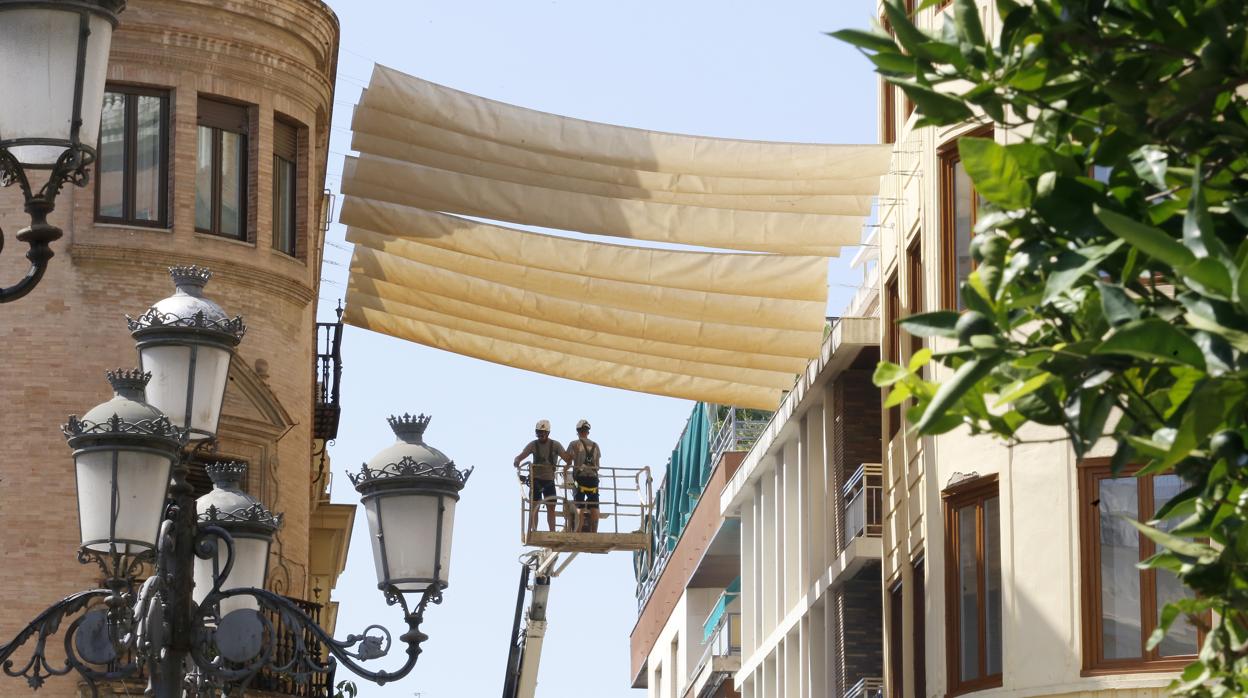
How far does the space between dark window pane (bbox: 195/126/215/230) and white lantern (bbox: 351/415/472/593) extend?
17.8m

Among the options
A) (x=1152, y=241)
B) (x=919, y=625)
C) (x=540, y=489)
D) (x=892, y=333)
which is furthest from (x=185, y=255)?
(x=1152, y=241)

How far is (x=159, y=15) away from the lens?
30047 mm

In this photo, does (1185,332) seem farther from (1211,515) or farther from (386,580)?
(386,580)

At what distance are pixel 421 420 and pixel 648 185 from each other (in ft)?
54.1

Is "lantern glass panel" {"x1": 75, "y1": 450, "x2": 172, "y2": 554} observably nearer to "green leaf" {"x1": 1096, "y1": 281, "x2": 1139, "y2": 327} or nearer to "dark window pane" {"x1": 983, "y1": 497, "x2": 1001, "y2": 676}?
"green leaf" {"x1": 1096, "y1": 281, "x2": 1139, "y2": 327}

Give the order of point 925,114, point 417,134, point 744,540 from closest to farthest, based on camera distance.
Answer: point 925,114 → point 417,134 → point 744,540

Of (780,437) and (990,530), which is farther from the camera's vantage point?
(780,437)

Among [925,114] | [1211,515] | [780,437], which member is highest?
[780,437]

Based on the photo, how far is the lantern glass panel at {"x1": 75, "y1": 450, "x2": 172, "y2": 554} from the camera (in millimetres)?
12297

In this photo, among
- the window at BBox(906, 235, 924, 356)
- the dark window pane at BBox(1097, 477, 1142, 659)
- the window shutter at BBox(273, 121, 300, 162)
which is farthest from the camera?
the window shutter at BBox(273, 121, 300, 162)

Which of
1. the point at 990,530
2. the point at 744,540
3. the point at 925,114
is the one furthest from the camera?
the point at 744,540

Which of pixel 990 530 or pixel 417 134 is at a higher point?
pixel 417 134

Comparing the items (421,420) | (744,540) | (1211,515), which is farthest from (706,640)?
(1211,515)

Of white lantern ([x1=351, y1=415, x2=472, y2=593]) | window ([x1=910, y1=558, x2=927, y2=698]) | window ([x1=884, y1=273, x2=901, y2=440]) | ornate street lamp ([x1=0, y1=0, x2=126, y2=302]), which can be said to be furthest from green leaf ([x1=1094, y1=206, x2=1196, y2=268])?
window ([x1=884, y1=273, x2=901, y2=440])
